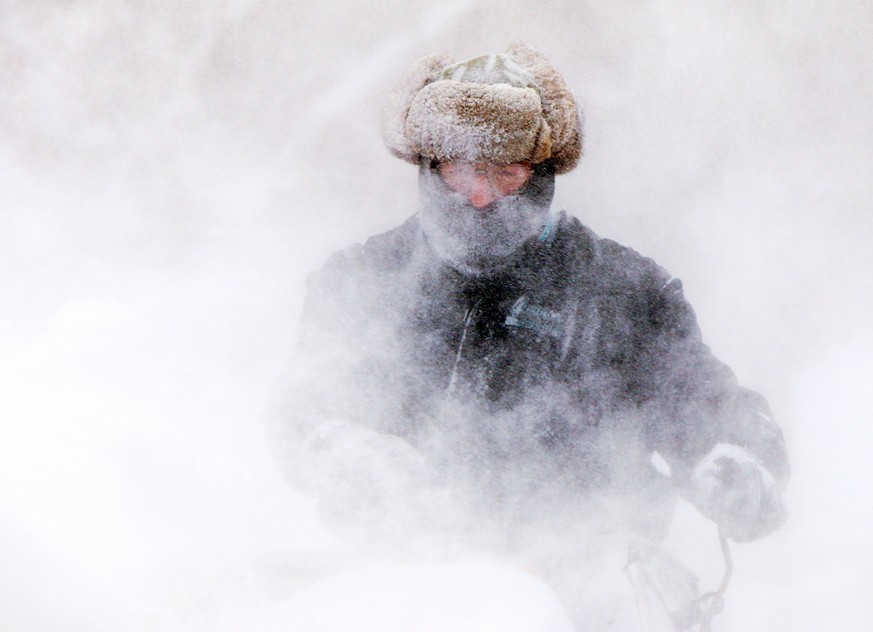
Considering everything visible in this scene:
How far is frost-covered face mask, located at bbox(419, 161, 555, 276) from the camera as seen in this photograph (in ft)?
2.44

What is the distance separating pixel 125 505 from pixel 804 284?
3.18 feet

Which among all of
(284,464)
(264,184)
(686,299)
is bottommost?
(284,464)

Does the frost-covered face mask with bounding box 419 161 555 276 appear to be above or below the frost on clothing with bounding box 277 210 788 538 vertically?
above

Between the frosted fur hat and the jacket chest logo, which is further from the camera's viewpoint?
the jacket chest logo

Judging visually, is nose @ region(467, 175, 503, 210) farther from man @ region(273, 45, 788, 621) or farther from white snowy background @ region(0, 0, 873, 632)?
white snowy background @ region(0, 0, 873, 632)

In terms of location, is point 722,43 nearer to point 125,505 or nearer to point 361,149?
point 361,149

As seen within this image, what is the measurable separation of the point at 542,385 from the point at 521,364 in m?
0.04

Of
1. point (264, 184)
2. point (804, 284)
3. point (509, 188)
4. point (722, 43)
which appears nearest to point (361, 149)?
point (264, 184)

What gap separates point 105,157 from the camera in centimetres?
89

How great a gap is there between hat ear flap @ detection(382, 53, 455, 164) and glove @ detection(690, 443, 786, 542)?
496 mm

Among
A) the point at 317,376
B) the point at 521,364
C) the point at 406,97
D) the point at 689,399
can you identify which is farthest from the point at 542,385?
the point at 406,97

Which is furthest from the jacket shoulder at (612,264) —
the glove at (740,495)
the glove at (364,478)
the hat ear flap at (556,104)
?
the glove at (364,478)

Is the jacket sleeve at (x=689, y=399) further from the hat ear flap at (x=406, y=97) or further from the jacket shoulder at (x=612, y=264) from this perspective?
the hat ear flap at (x=406, y=97)

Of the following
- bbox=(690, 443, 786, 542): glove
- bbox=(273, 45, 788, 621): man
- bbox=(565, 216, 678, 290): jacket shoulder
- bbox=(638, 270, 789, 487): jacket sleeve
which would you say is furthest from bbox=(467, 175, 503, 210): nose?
bbox=(690, 443, 786, 542): glove
